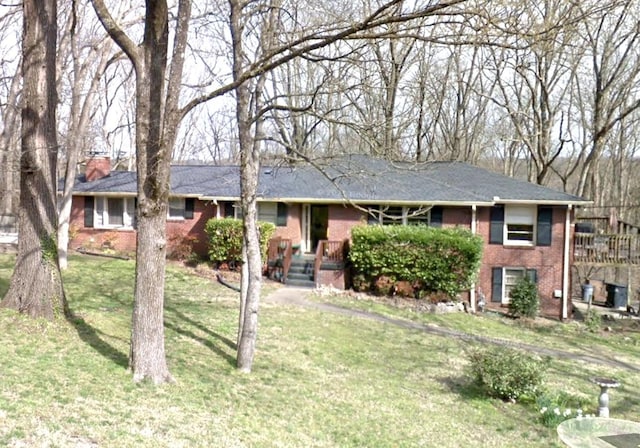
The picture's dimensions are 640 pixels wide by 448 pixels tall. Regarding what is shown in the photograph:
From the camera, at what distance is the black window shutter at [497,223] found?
704 inches

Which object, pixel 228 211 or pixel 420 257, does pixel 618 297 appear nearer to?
pixel 420 257

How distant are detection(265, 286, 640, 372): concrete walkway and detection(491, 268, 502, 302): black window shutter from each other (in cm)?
Result: 508

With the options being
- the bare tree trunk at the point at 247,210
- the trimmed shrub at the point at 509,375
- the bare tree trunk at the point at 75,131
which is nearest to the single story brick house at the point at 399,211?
the bare tree trunk at the point at 75,131

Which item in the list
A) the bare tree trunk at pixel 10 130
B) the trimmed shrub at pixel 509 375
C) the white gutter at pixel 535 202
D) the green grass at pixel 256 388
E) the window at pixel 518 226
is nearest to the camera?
the green grass at pixel 256 388

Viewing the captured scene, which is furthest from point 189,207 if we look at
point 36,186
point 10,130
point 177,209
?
point 36,186

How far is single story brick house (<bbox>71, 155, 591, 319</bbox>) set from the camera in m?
17.6

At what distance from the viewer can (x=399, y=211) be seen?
1873cm

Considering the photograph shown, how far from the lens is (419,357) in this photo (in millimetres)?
10109

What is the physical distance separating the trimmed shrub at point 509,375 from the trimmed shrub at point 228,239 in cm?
1110

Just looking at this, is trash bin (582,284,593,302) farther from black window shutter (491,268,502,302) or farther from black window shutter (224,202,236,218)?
black window shutter (224,202,236,218)

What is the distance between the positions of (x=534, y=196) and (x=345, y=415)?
13.8m

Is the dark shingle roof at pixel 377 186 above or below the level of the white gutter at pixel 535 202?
above

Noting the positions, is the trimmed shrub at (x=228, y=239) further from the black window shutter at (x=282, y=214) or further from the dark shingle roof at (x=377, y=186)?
the dark shingle roof at (x=377, y=186)

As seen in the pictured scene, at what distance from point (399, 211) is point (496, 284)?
4.51 m
